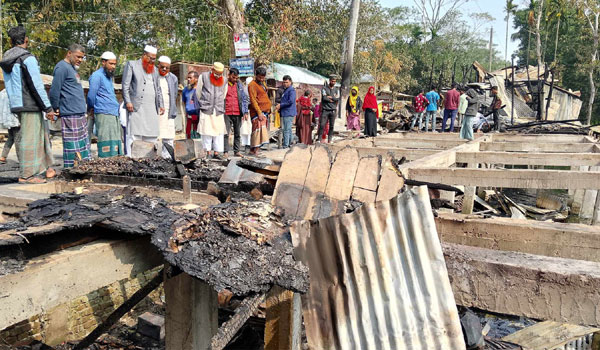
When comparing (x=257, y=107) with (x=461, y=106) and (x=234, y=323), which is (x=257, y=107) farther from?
(x=461, y=106)

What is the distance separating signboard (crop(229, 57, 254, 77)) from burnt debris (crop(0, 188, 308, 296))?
33.2ft

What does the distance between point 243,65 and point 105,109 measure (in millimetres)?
6889

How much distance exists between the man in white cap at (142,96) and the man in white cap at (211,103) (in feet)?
2.66

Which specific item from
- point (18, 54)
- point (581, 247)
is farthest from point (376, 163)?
point (18, 54)

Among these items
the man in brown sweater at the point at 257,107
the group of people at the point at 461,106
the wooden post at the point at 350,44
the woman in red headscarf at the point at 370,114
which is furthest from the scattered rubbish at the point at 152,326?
the wooden post at the point at 350,44

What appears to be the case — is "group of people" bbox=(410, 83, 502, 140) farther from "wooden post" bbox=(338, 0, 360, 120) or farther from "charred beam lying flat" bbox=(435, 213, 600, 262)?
"charred beam lying flat" bbox=(435, 213, 600, 262)

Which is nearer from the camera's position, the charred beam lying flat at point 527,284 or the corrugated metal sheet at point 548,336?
the charred beam lying flat at point 527,284

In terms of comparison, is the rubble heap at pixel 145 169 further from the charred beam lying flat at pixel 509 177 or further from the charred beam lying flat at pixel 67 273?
the charred beam lying flat at pixel 509 177

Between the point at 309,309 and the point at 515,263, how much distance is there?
3.06 feet

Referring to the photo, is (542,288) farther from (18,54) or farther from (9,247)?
(18,54)

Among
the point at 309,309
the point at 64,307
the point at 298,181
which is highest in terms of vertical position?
the point at 298,181

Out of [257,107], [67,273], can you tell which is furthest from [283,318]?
[257,107]

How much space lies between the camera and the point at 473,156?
5.89m

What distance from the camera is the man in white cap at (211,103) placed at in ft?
21.5
